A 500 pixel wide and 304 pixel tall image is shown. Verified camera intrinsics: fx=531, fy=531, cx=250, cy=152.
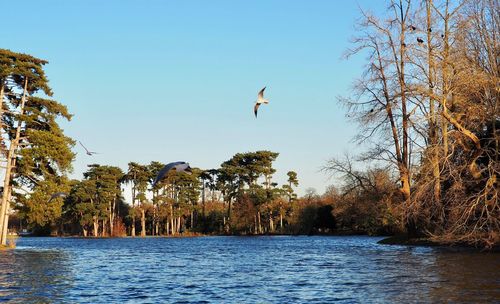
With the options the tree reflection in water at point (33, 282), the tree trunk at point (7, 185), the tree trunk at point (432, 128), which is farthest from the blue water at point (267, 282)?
the tree trunk at point (7, 185)

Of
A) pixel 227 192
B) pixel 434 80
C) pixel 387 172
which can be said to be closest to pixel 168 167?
pixel 434 80

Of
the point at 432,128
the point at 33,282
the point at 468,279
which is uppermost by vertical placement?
the point at 432,128

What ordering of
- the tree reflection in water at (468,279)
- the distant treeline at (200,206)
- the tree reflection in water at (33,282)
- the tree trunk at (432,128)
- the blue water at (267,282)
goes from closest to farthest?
the tree reflection in water at (468,279) → the blue water at (267,282) → the tree reflection in water at (33,282) → the tree trunk at (432,128) → the distant treeline at (200,206)

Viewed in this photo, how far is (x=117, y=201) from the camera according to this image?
9838 centimetres

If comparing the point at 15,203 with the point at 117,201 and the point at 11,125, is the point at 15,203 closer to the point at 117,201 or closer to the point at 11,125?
the point at 11,125

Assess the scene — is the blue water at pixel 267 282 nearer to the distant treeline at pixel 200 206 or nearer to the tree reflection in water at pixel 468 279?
the tree reflection in water at pixel 468 279

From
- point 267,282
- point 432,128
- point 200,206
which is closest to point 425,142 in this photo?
point 432,128

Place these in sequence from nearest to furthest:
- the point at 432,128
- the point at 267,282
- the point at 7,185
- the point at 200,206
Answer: the point at 267,282 < the point at 432,128 < the point at 7,185 < the point at 200,206

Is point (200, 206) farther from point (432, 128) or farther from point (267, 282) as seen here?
point (267, 282)

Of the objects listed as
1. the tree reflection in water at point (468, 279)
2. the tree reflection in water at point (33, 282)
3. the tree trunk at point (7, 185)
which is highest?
the tree trunk at point (7, 185)

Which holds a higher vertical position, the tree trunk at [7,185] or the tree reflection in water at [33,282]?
the tree trunk at [7,185]

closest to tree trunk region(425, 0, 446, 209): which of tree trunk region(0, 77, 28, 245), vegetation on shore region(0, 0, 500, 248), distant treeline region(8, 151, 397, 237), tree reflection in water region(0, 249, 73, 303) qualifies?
vegetation on shore region(0, 0, 500, 248)

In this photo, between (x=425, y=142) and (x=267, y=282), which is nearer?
(x=267, y=282)

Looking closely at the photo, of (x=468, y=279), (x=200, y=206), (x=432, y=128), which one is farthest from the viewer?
(x=200, y=206)
